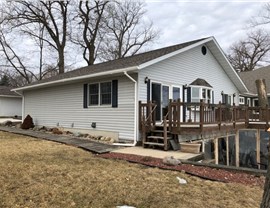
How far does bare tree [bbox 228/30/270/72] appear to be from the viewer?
1612 inches

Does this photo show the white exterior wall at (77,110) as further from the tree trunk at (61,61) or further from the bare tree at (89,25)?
the bare tree at (89,25)

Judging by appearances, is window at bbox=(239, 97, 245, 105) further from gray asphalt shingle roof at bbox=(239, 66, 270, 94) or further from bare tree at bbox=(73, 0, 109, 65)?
bare tree at bbox=(73, 0, 109, 65)

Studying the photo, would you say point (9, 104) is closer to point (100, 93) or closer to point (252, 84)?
point (100, 93)

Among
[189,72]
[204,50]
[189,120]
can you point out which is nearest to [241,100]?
[204,50]

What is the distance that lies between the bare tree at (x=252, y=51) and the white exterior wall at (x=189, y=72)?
28.4 meters

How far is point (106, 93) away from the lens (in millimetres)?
11547

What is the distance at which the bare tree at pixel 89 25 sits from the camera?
29.5 m

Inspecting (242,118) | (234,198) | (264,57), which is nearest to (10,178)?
(234,198)

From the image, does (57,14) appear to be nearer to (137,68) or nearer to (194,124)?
(137,68)

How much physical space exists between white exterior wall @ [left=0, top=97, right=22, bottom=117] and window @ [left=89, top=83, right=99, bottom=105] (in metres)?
20.6

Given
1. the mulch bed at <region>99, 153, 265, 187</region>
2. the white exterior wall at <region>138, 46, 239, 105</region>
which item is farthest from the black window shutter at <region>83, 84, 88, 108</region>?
the mulch bed at <region>99, 153, 265, 187</region>

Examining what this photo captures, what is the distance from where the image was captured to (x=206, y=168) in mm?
6641

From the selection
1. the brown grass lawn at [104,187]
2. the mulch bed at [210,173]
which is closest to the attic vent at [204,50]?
the mulch bed at [210,173]

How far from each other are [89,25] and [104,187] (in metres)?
28.3
